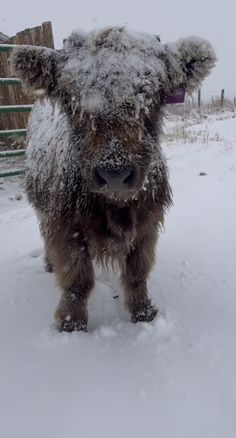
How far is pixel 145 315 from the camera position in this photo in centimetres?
274

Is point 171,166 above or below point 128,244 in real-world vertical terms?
below

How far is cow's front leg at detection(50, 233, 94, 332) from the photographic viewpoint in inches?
102

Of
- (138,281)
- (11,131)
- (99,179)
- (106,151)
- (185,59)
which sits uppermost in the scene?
(185,59)

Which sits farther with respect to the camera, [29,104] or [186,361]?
[29,104]

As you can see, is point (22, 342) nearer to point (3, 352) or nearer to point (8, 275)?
point (3, 352)

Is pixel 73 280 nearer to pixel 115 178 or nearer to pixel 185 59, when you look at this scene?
pixel 115 178

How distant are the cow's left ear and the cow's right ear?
1.99 ft

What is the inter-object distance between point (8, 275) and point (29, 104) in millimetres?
4338

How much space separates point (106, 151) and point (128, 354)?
1.15m

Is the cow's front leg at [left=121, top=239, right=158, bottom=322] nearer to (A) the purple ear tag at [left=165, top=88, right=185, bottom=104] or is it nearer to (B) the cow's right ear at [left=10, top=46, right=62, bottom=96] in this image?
(A) the purple ear tag at [left=165, top=88, right=185, bottom=104]

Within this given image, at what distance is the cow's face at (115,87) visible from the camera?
2.00 m

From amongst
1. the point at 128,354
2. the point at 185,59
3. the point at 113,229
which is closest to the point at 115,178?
the point at 113,229

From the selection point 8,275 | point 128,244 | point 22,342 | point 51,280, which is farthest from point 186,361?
point 8,275

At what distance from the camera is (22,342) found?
8.18 ft
